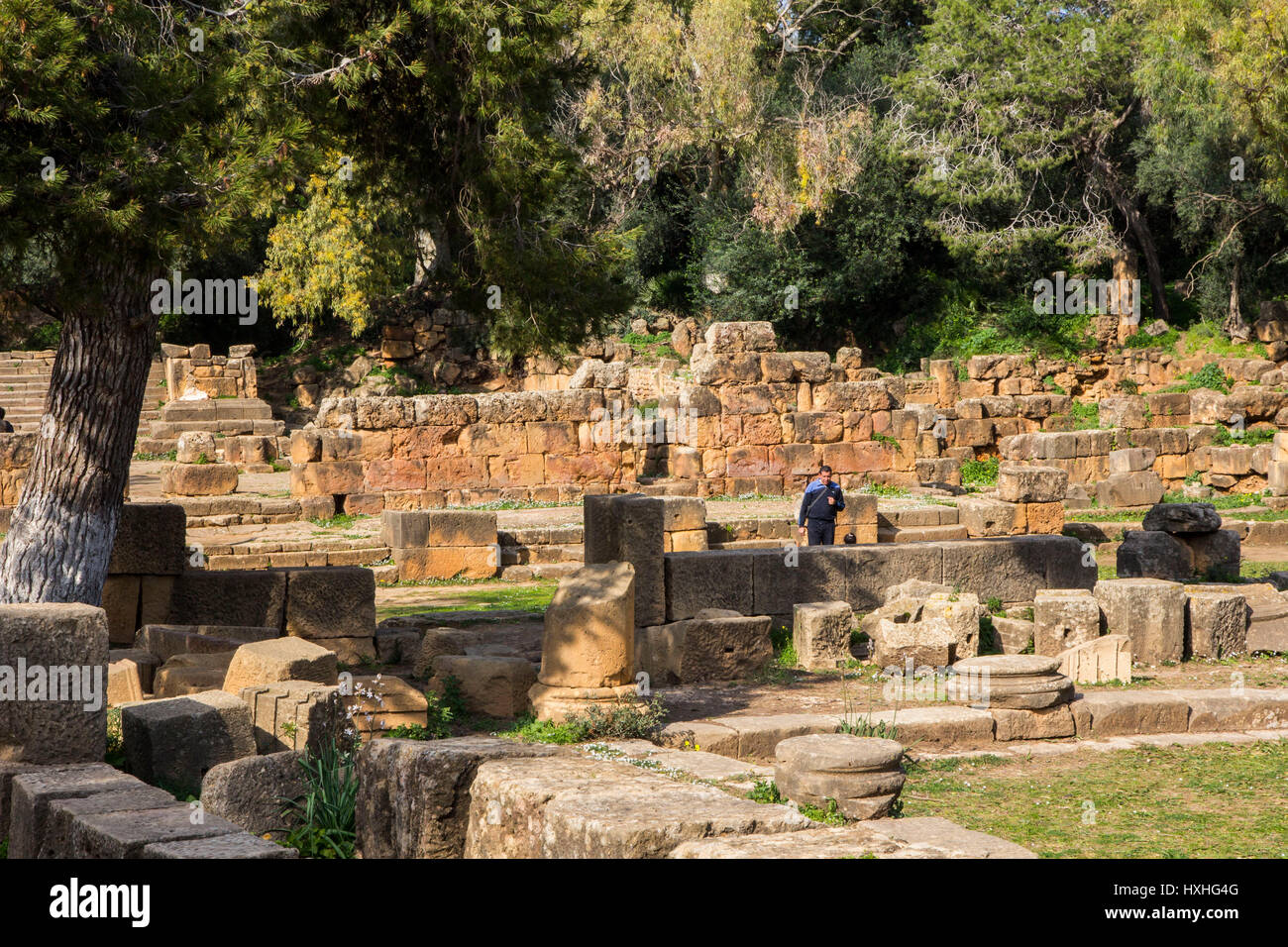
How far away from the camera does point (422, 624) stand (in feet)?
44.1

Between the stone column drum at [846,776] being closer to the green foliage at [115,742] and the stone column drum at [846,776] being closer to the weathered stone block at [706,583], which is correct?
the green foliage at [115,742]

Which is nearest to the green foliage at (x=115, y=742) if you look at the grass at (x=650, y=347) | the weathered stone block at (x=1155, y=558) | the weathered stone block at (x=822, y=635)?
the weathered stone block at (x=822, y=635)

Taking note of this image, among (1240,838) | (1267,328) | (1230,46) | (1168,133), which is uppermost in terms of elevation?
(1168,133)

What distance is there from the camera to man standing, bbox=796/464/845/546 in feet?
54.3

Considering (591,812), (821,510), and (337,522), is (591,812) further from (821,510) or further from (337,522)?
(337,522)

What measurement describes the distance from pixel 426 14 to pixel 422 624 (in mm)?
5881

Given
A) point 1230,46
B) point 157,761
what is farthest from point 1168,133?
point 157,761

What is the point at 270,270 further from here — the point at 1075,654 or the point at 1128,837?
the point at 1128,837

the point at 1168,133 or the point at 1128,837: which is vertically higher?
the point at 1168,133

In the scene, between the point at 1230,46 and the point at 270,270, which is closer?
the point at 1230,46

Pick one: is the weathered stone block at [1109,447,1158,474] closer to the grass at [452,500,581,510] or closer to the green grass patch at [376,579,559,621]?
the grass at [452,500,581,510]

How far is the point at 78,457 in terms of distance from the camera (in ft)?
33.0

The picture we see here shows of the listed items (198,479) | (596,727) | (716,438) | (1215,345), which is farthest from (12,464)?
(1215,345)

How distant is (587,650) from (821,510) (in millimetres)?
7444
